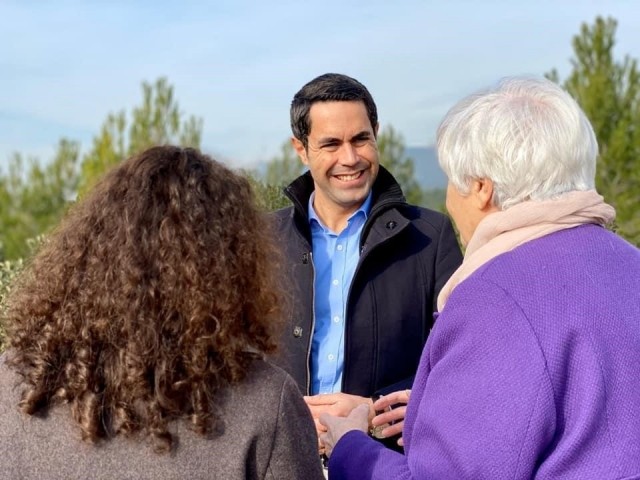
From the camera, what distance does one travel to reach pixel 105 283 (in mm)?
2076

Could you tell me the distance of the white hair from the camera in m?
2.41

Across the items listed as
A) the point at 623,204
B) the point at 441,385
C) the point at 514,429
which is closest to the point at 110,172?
the point at 441,385

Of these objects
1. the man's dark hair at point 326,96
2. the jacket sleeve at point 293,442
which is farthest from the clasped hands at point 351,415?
the man's dark hair at point 326,96

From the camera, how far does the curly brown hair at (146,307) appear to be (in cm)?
204

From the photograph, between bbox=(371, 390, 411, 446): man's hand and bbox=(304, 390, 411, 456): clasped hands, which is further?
bbox=(371, 390, 411, 446): man's hand

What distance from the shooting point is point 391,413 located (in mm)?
3240

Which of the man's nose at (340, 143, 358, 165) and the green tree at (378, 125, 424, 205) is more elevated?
the man's nose at (340, 143, 358, 165)

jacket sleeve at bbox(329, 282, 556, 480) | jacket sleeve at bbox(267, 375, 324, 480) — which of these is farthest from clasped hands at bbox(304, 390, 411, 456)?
jacket sleeve at bbox(267, 375, 324, 480)

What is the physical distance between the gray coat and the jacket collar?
73.2 inches

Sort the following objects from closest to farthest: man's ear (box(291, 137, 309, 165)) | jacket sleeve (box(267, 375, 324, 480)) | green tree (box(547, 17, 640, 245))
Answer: jacket sleeve (box(267, 375, 324, 480)) → man's ear (box(291, 137, 309, 165)) → green tree (box(547, 17, 640, 245))

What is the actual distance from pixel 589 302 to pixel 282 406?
0.77m

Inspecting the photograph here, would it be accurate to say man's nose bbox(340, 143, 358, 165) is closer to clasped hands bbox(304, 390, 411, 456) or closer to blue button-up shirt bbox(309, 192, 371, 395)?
blue button-up shirt bbox(309, 192, 371, 395)

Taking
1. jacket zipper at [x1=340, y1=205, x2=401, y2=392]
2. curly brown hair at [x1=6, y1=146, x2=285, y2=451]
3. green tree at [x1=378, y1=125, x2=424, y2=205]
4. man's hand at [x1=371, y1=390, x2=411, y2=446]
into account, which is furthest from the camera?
green tree at [x1=378, y1=125, x2=424, y2=205]

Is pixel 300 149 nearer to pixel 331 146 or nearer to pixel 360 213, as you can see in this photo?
pixel 331 146
